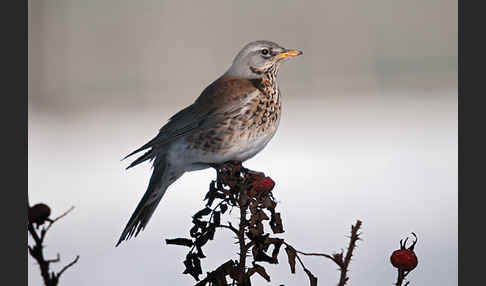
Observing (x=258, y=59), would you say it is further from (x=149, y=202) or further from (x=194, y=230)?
(x=194, y=230)

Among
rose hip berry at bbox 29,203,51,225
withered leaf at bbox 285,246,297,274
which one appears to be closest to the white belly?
withered leaf at bbox 285,246,297,274

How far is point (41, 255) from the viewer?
56 cm

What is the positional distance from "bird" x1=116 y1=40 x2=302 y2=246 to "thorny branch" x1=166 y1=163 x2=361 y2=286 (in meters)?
0.26

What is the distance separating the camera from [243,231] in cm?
80

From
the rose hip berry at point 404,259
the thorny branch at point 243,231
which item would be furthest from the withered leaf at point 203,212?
the rose hip berry at point 404,259

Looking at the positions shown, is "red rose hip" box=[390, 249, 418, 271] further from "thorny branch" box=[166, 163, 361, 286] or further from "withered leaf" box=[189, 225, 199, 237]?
"withered leaf" box=[189, 225, 199, 237]

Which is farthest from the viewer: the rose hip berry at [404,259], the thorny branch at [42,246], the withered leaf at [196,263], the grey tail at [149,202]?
the grey tail at [149,202]

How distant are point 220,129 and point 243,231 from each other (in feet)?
1.23

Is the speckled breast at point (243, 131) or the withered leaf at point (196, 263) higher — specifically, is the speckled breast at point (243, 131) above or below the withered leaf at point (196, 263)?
above

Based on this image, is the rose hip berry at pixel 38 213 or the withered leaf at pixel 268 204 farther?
the withered leaf at pixel 268 204

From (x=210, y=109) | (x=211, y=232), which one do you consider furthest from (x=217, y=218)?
(x=210, y=109)

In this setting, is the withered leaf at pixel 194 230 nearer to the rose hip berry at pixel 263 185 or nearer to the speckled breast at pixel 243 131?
the rose hip berry at pixel 263 185

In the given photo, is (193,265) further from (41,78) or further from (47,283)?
(41,78)

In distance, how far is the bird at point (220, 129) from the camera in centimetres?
115
